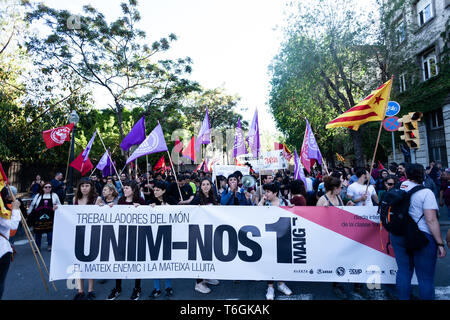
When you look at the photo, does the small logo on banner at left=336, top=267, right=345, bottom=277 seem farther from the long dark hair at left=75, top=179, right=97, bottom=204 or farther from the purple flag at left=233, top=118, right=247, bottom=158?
the purple flag at left=233, top=118, right=247, bottom=158

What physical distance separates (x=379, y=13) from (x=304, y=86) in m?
5.76

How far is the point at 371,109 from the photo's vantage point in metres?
5.14

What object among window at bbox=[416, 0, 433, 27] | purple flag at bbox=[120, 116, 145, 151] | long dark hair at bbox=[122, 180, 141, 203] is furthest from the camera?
window at bbox=[416, 0, 433, 27]

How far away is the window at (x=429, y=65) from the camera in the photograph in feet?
56.8

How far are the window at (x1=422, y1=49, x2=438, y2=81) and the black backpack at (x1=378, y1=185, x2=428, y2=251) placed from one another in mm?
18150

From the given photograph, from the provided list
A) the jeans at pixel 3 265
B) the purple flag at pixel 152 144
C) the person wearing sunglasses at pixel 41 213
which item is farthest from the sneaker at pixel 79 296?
the person wearing sunglasses at pixel 41 213

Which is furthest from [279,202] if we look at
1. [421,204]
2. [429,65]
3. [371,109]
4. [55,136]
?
[429,65]

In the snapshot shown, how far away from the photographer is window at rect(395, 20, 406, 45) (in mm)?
16547

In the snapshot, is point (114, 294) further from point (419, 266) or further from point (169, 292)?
point (419, 266)

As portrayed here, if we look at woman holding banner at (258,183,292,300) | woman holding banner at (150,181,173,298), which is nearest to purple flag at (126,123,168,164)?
woman holding banner at (150,181,173,298)

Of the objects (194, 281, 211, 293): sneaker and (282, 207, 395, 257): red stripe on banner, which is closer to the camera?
(282, 207, 395, 257): red stripe on banner

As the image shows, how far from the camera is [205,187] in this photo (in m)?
4.99

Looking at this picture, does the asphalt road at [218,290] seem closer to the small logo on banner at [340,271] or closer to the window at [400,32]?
the small logo on banner at [340,271]
